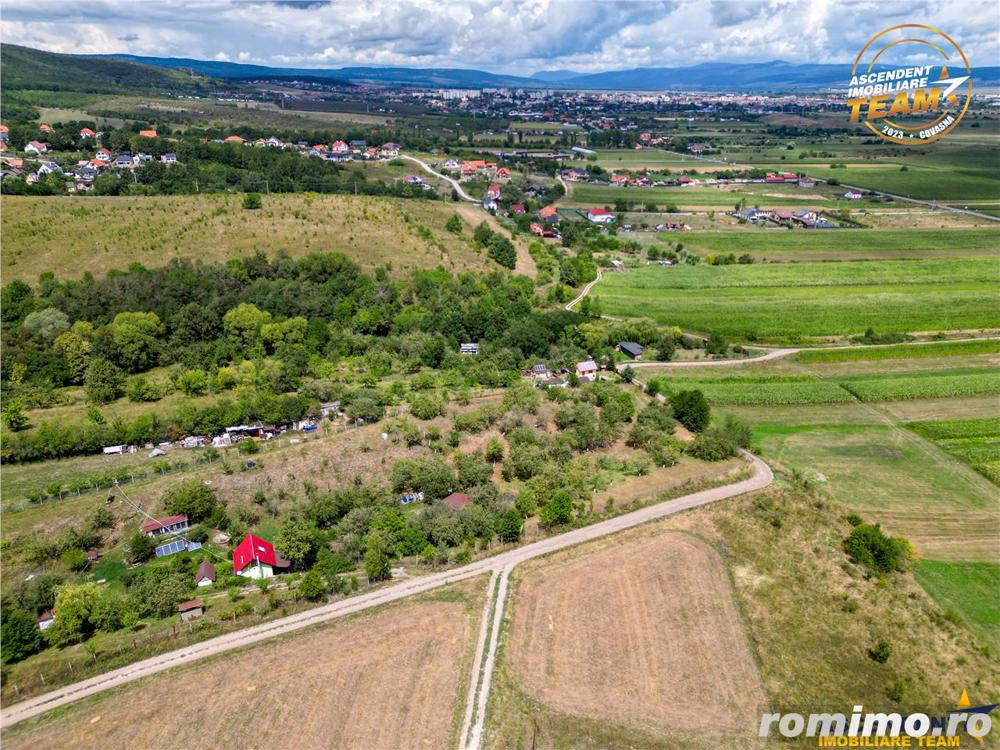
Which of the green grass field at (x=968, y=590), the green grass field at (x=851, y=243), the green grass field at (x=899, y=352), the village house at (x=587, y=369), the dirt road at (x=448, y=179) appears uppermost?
the dirt road at (x=448, y=179)

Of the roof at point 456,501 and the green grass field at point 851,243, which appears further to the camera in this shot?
the green grass field at point 851,243

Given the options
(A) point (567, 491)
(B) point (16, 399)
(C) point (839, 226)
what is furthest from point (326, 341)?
(C) point (839, 226)

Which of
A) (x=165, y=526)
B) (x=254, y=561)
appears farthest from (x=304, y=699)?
(x=165, y=526)

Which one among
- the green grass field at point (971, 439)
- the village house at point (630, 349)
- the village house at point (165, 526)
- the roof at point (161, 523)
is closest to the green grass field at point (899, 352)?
the green grass field at point (971, 439)

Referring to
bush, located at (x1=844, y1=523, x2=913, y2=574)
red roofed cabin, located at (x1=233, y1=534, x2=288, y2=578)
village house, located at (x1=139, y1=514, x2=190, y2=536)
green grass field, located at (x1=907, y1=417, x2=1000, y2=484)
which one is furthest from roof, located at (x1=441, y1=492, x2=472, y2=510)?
green grass field, located at (x1=907, y1=417, x2=1000, y2=484)

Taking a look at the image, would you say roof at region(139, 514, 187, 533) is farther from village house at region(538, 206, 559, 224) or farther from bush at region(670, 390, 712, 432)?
village house at region(538, 206, 559, 224)

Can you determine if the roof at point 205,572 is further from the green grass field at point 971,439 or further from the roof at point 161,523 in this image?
the green grass field at point 971,439

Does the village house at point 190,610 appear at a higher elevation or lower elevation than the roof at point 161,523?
lower

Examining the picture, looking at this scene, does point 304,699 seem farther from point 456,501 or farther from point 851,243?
point 851,243
